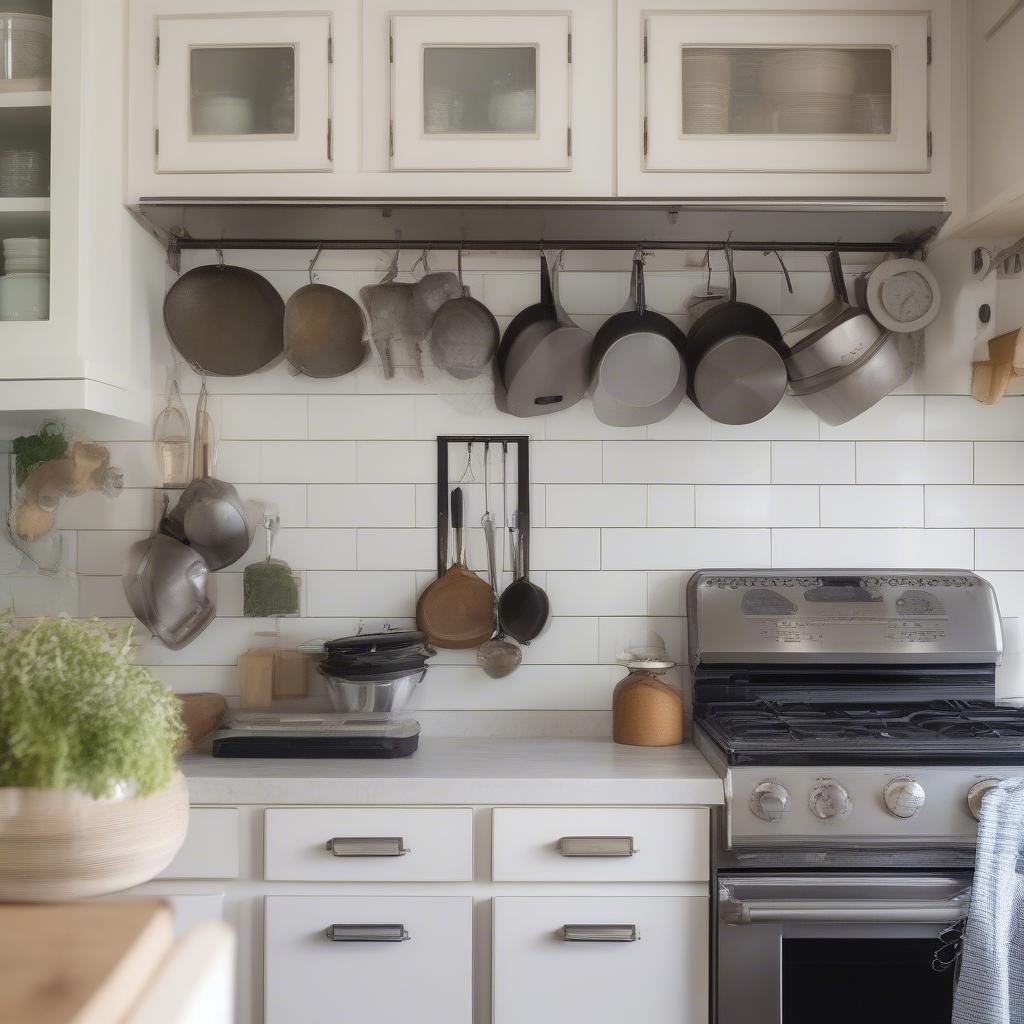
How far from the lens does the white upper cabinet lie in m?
2.06

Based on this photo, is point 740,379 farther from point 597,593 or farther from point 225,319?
point 225,319

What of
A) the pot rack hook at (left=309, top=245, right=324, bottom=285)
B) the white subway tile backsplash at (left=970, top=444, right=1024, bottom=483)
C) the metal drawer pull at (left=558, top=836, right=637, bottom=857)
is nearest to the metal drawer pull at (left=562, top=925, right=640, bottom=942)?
the metal drawer pull at (left=558, top=836, right=637, bottom=857)

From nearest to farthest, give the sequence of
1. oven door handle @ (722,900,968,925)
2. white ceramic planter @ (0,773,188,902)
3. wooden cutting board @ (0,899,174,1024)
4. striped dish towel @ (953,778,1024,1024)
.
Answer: wooden cutting board @ (0,899,174,1024)
white ceramic planter @ (0,773,188,902)
striped dish towel @ (953,778,1024,1024)
oven door handle @ (722,900,968,925)

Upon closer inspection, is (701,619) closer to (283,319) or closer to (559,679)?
(559,679)

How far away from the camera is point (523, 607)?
2.37 m

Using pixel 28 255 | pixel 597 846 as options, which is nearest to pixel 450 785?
pixel 597 846

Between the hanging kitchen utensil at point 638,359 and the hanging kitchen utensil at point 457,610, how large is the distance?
1.41 ft

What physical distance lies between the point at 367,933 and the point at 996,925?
1.05m

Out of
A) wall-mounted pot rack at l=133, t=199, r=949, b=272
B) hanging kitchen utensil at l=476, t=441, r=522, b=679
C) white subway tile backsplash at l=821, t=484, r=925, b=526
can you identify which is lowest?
hanging kitchen utensil at l=476, t=441, r=522, b=679

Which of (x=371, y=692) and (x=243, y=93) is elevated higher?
(x=243, y=93)

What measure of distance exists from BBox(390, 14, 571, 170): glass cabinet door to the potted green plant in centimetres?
163

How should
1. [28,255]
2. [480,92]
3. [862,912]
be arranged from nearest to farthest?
[862,912], [28,255], [480,92]

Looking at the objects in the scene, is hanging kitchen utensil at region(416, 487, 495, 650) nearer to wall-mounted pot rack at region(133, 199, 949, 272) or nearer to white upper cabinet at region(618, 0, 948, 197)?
wall-mounted pot rack at region(133, 199, 949, 272)

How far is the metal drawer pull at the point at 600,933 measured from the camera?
6.05ft
